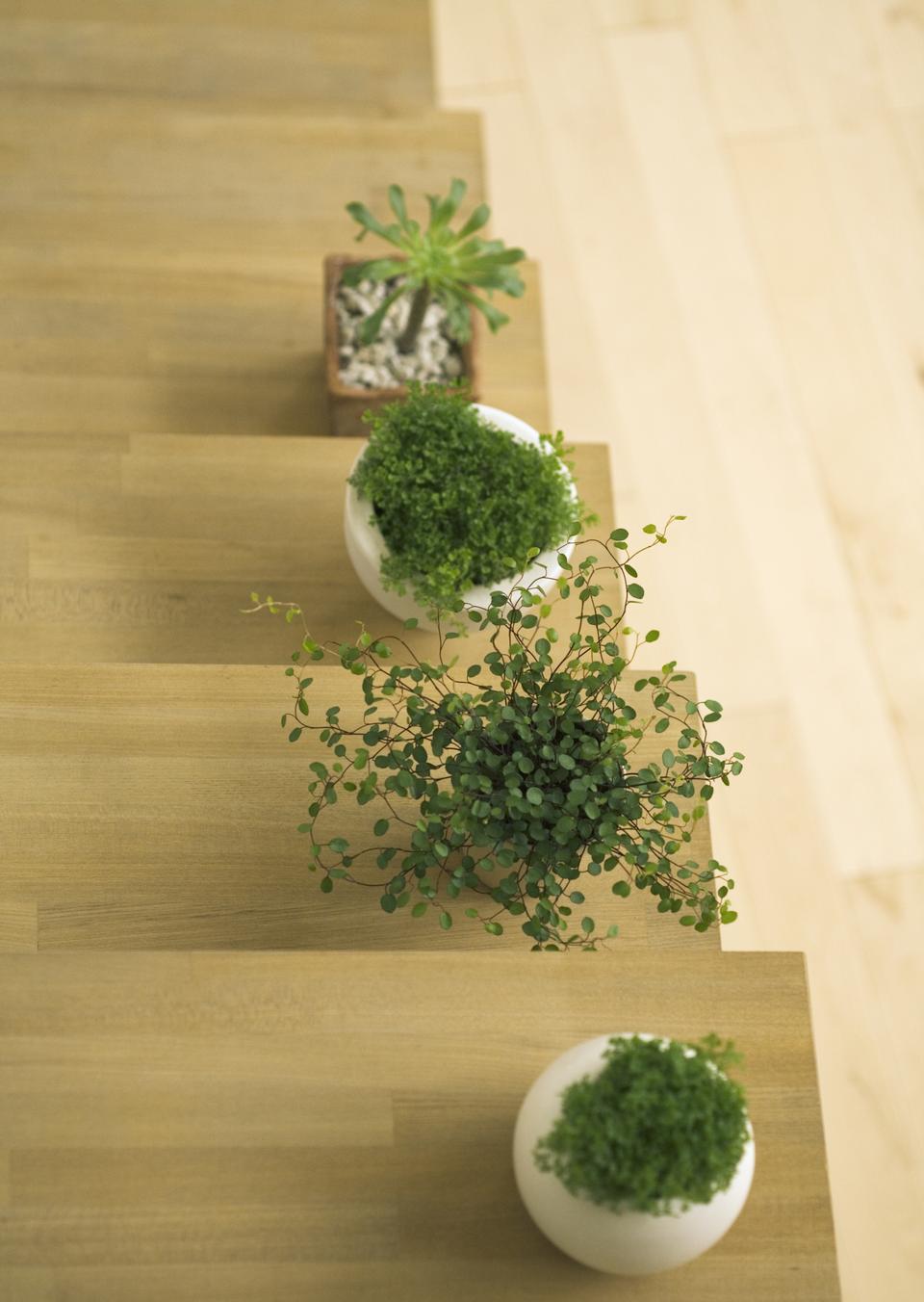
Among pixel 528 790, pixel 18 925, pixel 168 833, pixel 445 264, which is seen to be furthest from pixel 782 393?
pixel 18 925

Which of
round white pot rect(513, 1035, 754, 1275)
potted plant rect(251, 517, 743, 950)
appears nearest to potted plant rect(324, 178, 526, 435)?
potted plant rect(251, 517, 743, 950)

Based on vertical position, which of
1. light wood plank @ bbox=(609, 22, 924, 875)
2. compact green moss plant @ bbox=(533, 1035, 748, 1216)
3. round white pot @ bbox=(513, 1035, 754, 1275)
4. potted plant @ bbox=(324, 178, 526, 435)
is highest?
potted plant @ bbox=(324, 178, 526, 435)

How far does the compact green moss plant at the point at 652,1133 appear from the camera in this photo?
1416 mm

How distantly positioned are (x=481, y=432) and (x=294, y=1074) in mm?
944

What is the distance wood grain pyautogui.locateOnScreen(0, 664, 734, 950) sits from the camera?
1874 millimetres

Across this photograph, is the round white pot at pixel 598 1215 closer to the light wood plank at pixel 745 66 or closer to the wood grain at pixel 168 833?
the wood grain at pixel 168 833

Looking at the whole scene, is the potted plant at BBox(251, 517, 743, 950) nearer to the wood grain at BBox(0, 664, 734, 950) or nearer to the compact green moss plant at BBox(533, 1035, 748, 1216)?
the wood grain at BBox(0, 664, 734, 950)

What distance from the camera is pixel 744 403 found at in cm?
320

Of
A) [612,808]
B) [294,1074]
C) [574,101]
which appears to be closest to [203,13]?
[574,101]

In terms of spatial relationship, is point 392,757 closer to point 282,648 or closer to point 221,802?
point 221,802

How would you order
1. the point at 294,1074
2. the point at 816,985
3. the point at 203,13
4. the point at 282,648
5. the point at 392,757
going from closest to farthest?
the point at 294,1074 → the point at 392,757 → the point at 282,648 → the point at 816,985 → the point at 203,13

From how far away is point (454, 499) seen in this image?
1.96 metres

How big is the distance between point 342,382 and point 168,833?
935 mm

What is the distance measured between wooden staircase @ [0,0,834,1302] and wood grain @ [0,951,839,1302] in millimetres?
12
